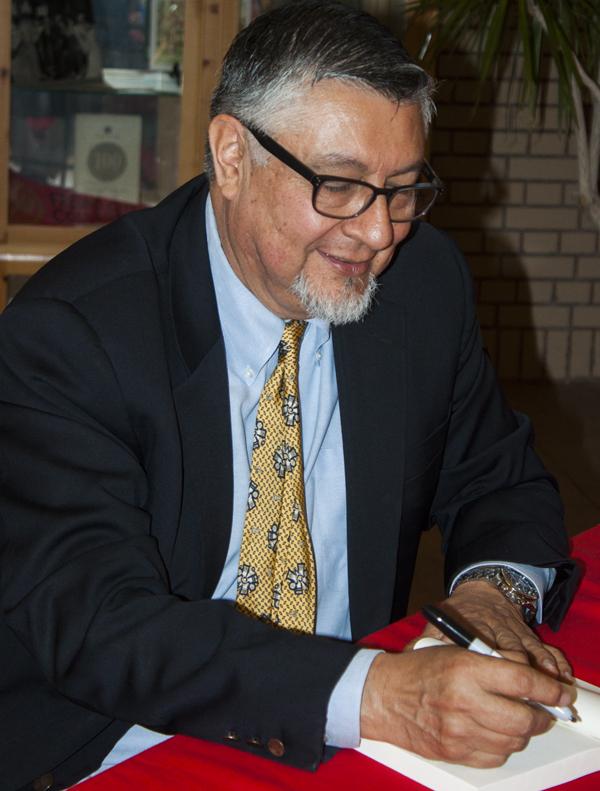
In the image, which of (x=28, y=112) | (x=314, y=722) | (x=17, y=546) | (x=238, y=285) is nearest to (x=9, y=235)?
(x=28, y=112)

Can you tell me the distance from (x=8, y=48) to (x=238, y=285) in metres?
2.32

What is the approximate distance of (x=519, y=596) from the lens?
1.49 m

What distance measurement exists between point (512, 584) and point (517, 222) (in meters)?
3.88

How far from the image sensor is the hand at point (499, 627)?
1303mm

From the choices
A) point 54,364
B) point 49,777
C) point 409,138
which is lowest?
point 49,777

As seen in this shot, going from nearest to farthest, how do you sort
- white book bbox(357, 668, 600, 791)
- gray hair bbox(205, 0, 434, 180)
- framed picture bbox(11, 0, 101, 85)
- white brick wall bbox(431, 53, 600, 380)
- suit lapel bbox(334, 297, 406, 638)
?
1. white book bbox(357, 668, 600, 791)
2. gray hair bbox(205, 0, 434, 180)
3. suit lapel bbox(334, 297, 406, 638)
4. framed picture bbox(11, 0, 101, 85)
5. white brick wall bbox(431, 53, 600, 380)

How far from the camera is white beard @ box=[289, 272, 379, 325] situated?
150 centimetres

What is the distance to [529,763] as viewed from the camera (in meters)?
1.10

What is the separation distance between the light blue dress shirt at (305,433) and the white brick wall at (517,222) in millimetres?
3546

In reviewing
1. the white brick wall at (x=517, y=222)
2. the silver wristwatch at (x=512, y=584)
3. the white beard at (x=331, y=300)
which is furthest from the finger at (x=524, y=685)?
the white brick wall at (x=517, y=222)

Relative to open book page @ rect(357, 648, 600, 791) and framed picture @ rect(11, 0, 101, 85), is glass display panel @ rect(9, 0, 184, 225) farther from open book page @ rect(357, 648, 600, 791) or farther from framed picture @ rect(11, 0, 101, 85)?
open book page @ rect(357, 648, 600, 791)

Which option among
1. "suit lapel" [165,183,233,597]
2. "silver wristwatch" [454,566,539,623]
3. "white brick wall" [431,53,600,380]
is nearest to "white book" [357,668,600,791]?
"silver wristwatch" [454,566,539,623]

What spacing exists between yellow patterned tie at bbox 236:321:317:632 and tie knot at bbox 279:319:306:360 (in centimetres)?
5

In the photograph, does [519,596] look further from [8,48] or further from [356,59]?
[8,48]
